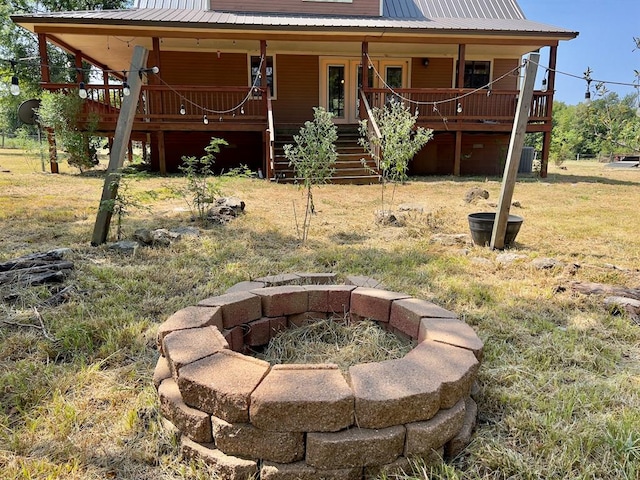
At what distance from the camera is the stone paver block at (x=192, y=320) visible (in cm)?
207

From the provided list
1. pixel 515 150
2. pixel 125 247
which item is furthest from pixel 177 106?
pixel 515 150

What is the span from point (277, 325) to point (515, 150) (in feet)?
11.0

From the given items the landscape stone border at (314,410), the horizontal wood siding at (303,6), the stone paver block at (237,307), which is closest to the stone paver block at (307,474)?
the landscape stone border at (314,410)

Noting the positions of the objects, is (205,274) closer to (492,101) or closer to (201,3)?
(492,101)

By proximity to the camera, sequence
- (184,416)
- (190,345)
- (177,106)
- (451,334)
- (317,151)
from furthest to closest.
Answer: (177,106) < (317,151) < (451,334) < (190,345) < (184,416)

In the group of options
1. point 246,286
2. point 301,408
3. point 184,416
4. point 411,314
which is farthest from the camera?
point 246,286

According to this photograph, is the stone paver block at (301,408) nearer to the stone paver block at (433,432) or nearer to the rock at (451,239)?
the stone paver block at (433,432)

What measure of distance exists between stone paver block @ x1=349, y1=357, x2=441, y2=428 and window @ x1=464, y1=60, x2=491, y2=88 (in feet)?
47.0

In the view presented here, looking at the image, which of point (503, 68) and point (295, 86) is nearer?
point (295, 86)

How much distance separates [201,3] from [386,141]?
1038cm

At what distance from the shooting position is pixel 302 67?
13086 mm

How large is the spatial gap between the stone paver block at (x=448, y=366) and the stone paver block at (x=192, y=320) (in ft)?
3.17

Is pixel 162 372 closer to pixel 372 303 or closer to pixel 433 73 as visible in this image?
pixel 372 303

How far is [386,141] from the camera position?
6.02 m
